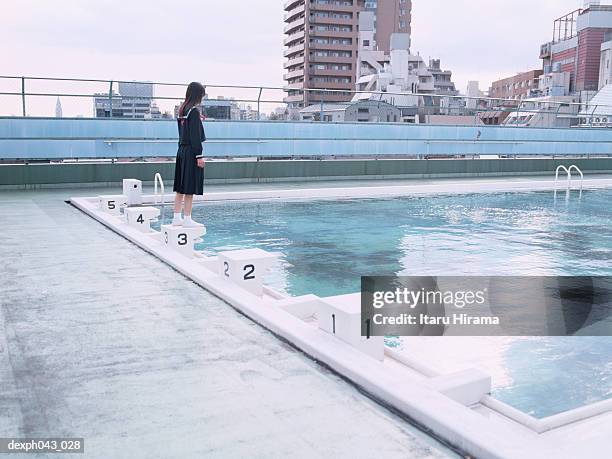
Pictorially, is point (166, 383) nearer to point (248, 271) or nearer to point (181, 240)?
point (248, 271)

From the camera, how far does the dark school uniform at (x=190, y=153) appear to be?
791 centimetres

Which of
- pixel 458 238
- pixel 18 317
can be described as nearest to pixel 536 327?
pixel 18 317

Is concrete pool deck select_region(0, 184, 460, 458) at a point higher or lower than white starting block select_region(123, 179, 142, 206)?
lower

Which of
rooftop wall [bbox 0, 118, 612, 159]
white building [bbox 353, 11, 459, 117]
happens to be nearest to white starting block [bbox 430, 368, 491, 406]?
rooftop wall [bbox 0, 118, 612, 159]

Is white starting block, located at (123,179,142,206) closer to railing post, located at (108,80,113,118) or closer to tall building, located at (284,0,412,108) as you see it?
railing post, located at (108,80,113,118)

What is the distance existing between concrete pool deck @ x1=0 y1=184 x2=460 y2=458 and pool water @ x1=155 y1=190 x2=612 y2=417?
4.10 ft

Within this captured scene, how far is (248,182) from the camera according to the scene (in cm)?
1903

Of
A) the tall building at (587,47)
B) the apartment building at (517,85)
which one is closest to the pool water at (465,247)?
the tall building at (587,47)

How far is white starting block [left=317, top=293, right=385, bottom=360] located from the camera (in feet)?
12.9

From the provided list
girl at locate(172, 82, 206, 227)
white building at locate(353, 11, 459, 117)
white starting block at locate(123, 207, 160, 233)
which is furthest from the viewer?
white building at locate(353, 11, 459, 117)

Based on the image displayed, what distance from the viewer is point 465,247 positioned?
9.01 meters

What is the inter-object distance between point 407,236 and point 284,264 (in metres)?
2.96

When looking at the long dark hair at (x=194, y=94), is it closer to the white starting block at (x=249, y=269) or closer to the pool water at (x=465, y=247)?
the pool water at (x=465, y=247)

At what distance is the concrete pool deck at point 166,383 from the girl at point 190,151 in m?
2.55
